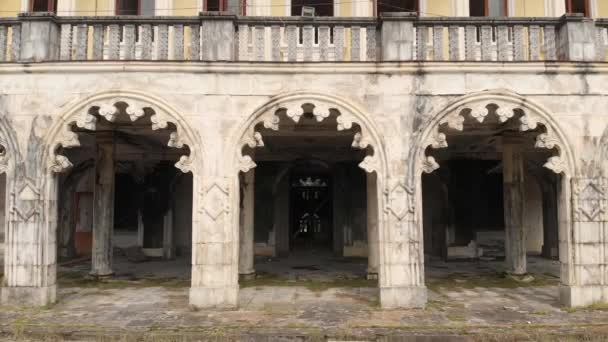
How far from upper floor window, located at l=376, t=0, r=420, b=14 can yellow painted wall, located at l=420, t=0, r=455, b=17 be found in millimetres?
290

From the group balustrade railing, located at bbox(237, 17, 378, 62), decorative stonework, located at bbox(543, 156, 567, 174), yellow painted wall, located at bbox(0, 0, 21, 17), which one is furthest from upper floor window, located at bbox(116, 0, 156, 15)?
decorative stonework, located at bbox(543, 156, 567, 174)

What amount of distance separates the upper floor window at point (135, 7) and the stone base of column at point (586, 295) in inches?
438

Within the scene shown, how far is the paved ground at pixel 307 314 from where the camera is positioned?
22.9 ft

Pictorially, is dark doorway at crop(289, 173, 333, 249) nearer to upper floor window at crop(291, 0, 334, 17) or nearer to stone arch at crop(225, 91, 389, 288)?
upper floor window at crop(291, 0, 334, 17)

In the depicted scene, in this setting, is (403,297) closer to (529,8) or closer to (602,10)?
(529,8)

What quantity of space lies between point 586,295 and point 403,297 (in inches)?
129

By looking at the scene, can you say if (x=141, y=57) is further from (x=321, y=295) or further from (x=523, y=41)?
(x=523, y=41)

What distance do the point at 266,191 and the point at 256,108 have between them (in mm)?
8145

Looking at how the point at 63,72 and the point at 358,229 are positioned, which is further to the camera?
the point at 358,229

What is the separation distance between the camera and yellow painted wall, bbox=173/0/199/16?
38.4 ft

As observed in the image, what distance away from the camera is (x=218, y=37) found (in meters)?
8.74

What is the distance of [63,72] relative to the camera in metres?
8.66

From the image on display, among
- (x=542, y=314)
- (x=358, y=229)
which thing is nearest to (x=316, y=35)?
(x=542, y=314)

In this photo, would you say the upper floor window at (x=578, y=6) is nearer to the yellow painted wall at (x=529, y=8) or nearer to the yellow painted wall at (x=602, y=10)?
the yellow painted wall at (x=602, y=10)
